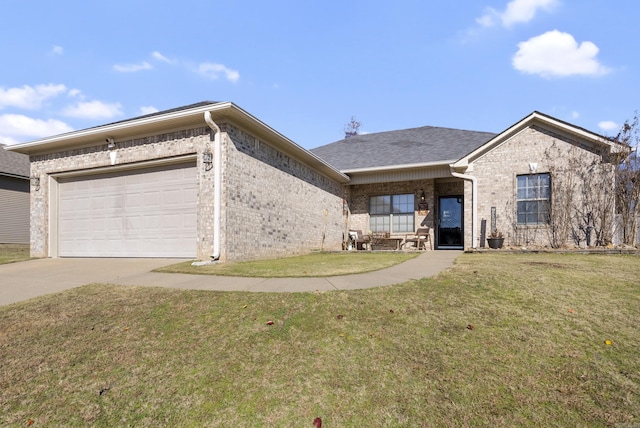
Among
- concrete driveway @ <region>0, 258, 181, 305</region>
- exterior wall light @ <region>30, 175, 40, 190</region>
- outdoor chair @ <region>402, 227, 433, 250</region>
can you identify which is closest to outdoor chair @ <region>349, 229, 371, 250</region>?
outdoor chair @ <region>402, 227, 433, 250</region>

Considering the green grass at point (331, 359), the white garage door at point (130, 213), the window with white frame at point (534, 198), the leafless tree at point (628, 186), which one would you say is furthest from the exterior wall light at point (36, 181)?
the leafless tree at point (628, 186)

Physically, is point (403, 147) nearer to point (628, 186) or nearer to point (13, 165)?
point (628, 186)

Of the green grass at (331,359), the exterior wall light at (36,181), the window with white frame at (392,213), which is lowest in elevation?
the green grass at (331,359)

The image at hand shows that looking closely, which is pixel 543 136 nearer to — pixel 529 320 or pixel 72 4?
pixel 529 320

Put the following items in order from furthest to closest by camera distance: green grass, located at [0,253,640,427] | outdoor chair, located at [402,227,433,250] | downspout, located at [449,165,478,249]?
outdoor chair, located at [402,227,433,250] < downspout, located at [449,165,478,249] < green grass, located at [0,253,640,427]

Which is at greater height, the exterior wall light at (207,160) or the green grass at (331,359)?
the exterior wall light at (207,160)

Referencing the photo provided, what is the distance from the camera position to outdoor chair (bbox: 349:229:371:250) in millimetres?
14406

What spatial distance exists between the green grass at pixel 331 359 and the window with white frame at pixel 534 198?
707cm

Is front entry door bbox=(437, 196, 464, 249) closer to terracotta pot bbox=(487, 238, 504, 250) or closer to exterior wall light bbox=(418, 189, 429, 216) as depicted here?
exterior wall light bbox=(418, 189, 429, 216)

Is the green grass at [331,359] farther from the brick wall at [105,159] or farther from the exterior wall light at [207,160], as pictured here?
the brick wall at [105,159]

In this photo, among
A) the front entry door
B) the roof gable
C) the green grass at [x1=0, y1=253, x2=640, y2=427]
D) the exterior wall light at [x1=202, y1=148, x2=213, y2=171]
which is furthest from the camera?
the front entry door

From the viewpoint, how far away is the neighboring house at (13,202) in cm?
1573

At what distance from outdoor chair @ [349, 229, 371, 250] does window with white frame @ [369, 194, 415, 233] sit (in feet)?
2.28

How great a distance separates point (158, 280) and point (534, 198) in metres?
11.5
